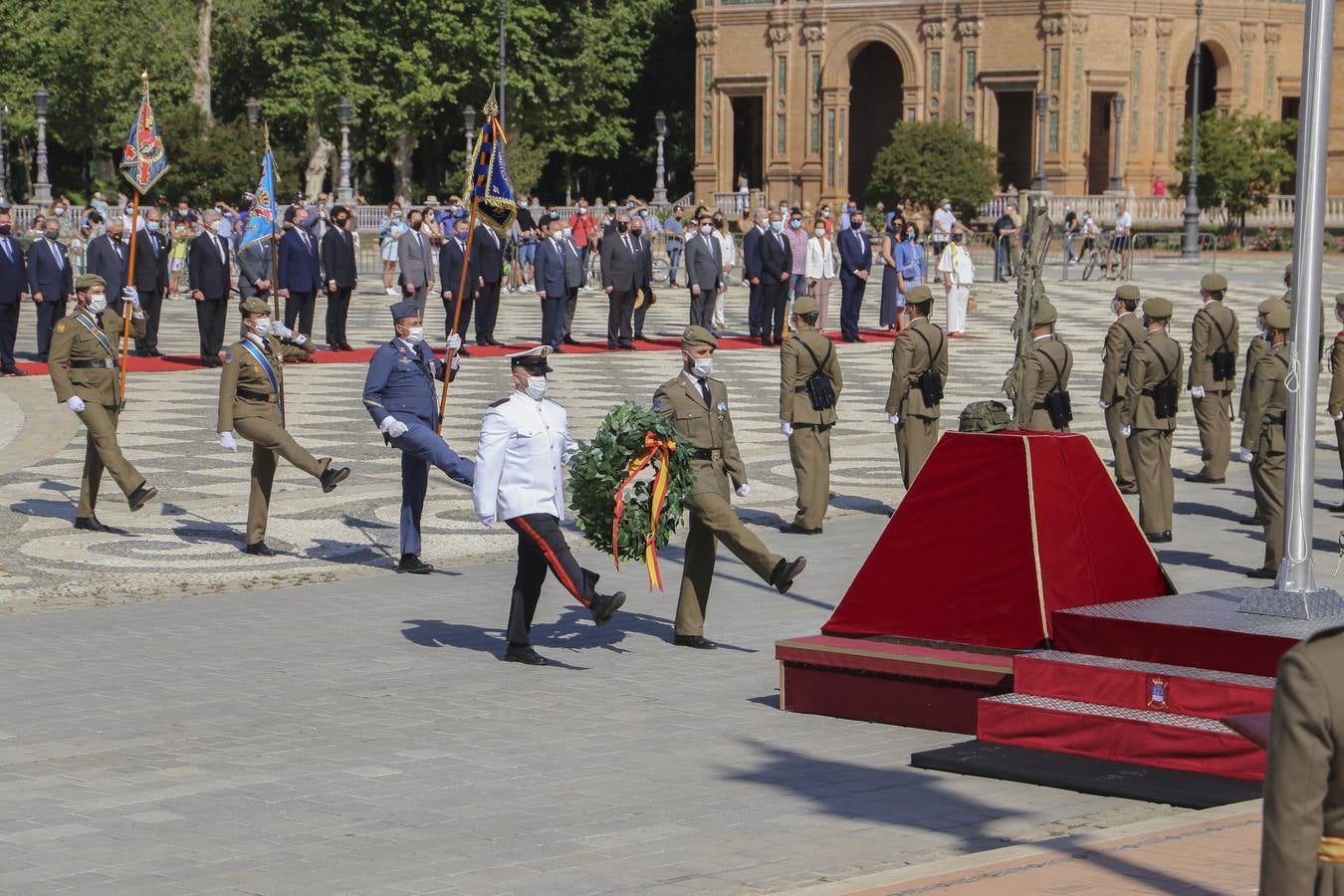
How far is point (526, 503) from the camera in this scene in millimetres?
11852

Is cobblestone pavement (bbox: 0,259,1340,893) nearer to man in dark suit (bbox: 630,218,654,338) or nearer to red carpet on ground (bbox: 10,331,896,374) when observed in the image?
red carpet on ground (bbox: 10,331,896,374)

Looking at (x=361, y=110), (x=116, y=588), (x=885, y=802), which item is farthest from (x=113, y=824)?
(x=361, y=110)

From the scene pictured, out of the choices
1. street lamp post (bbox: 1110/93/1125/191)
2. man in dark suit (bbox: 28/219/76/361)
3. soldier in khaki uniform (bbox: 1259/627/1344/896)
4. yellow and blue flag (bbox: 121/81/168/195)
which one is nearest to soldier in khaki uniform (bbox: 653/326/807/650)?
soldier in khaki uniform (bbox: 1259/627/1344/896)

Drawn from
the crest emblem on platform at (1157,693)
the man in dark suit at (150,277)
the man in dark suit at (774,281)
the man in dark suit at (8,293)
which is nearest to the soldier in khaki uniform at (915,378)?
the crest emblem on platform at (1157,693)

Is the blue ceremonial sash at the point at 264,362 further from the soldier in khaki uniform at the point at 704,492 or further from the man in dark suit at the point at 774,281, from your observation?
the man in dark suit at the point at 774,281

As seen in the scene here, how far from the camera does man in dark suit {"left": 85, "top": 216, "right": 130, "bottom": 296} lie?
26.5 m

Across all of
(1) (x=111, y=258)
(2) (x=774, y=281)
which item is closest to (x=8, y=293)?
(1) (x=111, y=258)

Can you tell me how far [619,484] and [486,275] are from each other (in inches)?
745

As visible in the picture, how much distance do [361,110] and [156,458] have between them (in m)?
46.1

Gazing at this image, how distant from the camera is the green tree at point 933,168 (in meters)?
54.4

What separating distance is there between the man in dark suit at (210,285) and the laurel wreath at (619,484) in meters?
16.3

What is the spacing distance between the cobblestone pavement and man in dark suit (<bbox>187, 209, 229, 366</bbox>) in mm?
8202

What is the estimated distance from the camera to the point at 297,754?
31.9ft

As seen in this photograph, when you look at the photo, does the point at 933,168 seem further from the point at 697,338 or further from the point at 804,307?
the point at 697,338
